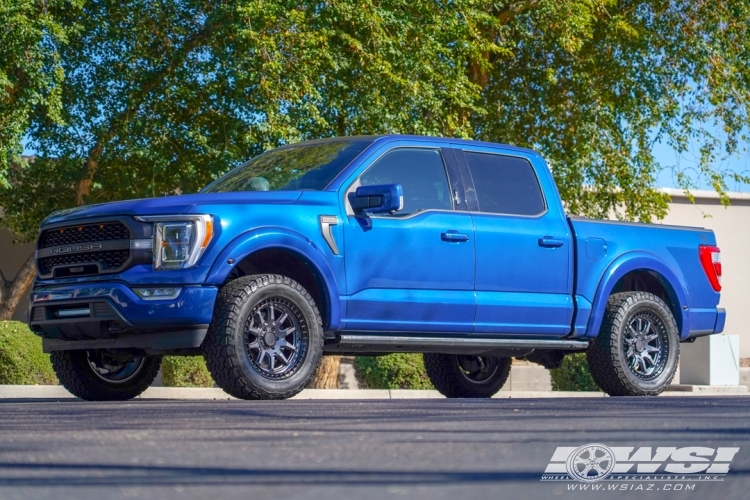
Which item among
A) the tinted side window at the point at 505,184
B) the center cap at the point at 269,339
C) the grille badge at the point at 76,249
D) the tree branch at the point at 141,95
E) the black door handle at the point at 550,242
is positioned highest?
the tree branch at the point at 141,95

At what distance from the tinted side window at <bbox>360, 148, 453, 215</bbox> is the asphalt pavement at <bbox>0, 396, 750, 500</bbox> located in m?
3.45

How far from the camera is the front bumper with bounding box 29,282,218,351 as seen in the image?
25.5ft

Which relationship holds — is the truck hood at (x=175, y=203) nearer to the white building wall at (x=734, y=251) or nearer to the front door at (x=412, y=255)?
Result: the front door at (x=412, y=255)

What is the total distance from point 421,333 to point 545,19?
1160 cm

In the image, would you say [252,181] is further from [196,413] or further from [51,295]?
[196,413]

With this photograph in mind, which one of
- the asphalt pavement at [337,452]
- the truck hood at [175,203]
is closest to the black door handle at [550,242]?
the truck hood at [175,203]

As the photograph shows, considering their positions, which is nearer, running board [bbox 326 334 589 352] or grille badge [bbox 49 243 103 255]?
grille badge [bbox 49 243 103 255]

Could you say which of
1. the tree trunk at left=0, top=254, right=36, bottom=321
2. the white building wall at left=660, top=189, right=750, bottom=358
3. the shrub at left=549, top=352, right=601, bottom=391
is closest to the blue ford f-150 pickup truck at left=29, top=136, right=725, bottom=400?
the shrub at left=549, top=352, right=601, bottom=391

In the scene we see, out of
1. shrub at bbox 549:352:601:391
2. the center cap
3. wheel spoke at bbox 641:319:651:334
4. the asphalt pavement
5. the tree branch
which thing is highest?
the tree branch

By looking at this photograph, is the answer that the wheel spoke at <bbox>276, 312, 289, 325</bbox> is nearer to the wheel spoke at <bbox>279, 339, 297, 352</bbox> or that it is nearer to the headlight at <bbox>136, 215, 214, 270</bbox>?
the wheel spoke at <bbox>279, 339, 297, 352</bbox>

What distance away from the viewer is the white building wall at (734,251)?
1111 inches

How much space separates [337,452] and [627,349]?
652cm

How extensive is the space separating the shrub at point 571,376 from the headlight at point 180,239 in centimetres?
1237

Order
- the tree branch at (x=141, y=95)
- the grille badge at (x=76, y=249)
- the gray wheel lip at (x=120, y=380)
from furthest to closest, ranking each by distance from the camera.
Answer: the tree branch at (x=141, y=95)
the gray wheel lip at (x=120, y=380)
the grille badge at (x=76, y=249)
